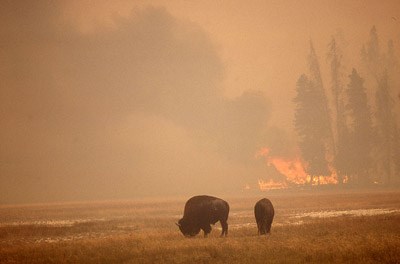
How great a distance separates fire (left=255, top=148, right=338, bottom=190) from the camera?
96188 millimetres

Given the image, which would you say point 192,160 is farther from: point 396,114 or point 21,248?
point 21,248

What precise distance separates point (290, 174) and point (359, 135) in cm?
2591

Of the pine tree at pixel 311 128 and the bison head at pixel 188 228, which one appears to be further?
the pine tree at pixel 311 128

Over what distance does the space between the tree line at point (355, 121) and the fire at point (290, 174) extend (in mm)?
4214

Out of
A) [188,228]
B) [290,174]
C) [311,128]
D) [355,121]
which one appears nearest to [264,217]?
[188,228]

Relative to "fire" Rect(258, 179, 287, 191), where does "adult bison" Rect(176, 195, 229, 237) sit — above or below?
above

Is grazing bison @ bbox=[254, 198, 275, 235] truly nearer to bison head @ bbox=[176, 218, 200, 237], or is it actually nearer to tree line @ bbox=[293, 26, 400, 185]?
bison head @ bbox=[176, 218, 200, 237]

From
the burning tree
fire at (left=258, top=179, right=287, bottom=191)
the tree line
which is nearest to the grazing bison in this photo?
the tree line

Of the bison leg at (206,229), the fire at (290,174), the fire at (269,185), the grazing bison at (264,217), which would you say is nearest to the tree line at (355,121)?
the fire at (290,174)

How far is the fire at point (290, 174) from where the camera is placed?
9619 cm

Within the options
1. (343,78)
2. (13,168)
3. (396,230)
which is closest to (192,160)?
(13,168)

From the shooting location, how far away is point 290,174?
107 m

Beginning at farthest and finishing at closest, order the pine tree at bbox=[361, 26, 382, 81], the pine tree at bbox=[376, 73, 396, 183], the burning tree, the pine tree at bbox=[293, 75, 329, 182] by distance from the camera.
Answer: the pine tree at bbox=[361, 26, 382, 81] < the burning tree < the pine tree at bbox=[293, 75, 329, 182] < the pine tree at bbox=[376, 73, 396, 183]

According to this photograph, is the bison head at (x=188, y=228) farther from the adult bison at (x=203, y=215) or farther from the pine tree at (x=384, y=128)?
the pine tree at (x=384, y=128)
